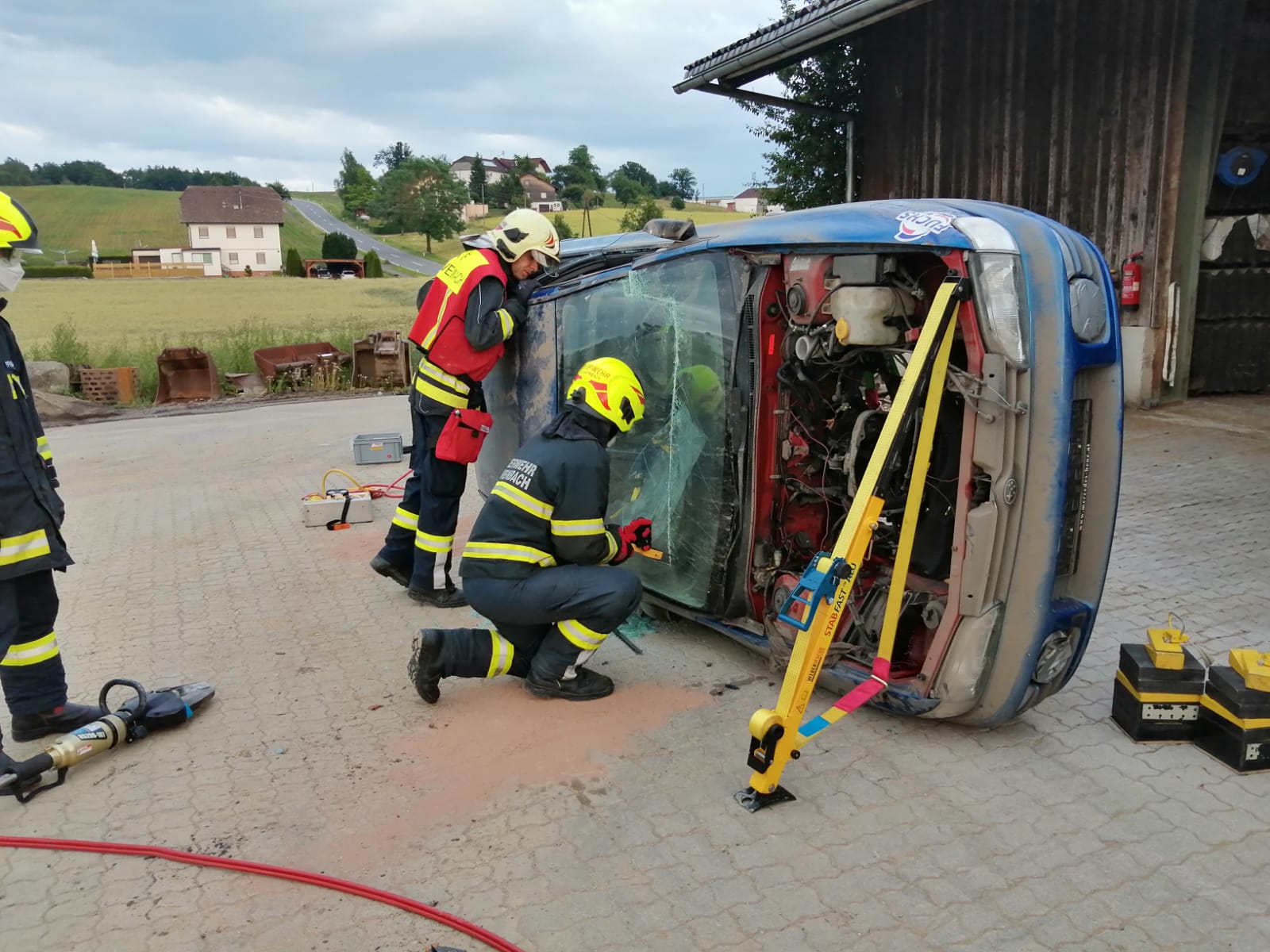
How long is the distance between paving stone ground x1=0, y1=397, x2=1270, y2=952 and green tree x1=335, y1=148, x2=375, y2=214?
331 feet

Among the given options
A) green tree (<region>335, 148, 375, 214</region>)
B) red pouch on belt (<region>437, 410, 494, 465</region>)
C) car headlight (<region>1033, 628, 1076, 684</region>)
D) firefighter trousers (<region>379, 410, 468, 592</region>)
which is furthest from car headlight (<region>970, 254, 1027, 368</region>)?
green tree (<region>335, 148, 375, 214</region>)

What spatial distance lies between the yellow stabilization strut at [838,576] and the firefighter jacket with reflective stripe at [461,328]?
2.35 m

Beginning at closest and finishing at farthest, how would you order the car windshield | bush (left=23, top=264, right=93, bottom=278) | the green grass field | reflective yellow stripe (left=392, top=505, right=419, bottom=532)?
the car windshield, reflective yellow stripe (left=392, top=505, right=419, bottom=532), the green grass field, bush (left=23, top=264, right=93, bottom=278)

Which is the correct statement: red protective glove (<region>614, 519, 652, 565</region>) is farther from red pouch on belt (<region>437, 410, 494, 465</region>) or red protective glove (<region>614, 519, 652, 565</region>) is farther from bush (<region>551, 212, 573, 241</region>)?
bush (<region>551, 212, 573, 241</region>)

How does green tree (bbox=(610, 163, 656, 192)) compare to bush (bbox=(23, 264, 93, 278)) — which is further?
green tree (bbox=(610, 163, 656, 192))

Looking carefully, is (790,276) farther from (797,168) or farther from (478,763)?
(797,168)

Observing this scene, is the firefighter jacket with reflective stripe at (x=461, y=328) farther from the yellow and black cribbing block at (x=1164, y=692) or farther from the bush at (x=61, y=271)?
the bush at (x=61, y=271)

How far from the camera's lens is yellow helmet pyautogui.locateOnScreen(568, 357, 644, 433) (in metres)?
3.55

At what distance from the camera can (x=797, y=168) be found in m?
12.8

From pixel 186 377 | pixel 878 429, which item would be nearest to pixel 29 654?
pixel 878 429

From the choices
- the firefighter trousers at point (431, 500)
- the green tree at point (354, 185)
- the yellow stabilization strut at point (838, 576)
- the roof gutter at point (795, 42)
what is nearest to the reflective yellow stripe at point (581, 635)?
the yellow stabilization strut at point (838, 576)

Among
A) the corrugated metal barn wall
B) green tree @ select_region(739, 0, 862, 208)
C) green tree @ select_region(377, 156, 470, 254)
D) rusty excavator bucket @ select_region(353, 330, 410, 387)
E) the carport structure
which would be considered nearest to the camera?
the carport structure

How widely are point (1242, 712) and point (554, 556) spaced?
2.47m

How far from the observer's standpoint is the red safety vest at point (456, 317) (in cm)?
456
